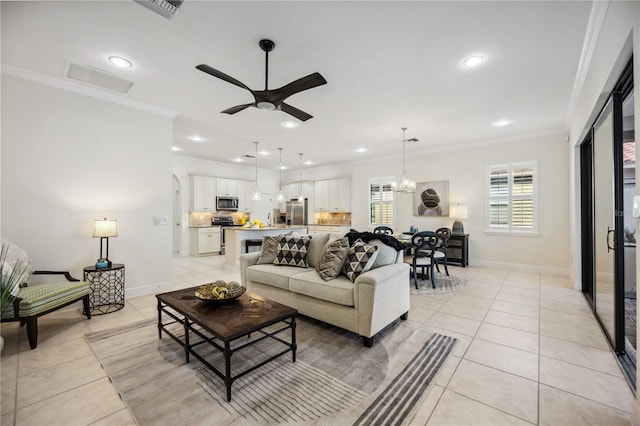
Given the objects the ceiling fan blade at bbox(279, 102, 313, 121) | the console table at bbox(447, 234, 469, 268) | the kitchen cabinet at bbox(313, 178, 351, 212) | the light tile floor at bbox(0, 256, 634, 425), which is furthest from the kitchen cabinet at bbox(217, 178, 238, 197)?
the console table at bbox(447, 234, 469, 268)

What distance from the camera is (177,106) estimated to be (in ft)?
13.4

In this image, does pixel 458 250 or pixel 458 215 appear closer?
pixel 458 215

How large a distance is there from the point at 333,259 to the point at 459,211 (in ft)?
14.1

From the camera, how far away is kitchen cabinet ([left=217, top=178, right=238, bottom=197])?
841 cm

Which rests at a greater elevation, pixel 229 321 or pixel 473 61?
pixel 473 61

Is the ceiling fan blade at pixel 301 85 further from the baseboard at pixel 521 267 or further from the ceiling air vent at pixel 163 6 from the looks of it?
the baseboard at pixel 521 267

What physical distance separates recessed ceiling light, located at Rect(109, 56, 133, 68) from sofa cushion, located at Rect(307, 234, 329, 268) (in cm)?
287

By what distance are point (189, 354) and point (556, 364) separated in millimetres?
3064

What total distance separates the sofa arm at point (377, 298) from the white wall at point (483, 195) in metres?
4.19

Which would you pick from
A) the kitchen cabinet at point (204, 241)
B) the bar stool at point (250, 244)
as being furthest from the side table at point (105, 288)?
the kitchen cabinet at point (204, 241)

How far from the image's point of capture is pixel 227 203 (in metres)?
8.53

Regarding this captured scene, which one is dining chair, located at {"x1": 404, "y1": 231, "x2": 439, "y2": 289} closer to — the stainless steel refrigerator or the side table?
the side table

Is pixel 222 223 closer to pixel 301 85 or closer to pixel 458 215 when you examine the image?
pixel 458 215

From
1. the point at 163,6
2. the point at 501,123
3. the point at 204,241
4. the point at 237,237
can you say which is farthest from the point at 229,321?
the point at 204,241
